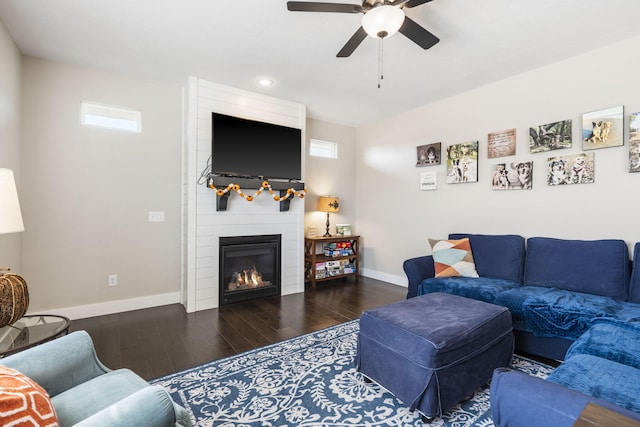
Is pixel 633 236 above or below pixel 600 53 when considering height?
below

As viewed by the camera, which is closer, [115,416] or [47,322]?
[115,416]

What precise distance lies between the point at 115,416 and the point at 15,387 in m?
0.25

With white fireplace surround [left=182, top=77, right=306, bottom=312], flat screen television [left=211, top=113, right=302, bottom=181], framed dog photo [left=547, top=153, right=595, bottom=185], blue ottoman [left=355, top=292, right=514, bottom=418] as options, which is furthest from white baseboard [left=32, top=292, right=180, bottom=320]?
framed dog photo [left=547, top=153, right=595, bottom=185]

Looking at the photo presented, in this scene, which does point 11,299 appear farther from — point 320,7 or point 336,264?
point 336,264

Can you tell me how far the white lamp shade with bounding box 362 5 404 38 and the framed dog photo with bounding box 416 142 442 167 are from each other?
2.31 metres

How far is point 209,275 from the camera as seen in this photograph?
345 cm

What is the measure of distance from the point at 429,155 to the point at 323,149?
1.71 metres

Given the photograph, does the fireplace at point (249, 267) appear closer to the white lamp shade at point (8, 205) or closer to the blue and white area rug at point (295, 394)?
the blue and white area rug at point (295, 394)

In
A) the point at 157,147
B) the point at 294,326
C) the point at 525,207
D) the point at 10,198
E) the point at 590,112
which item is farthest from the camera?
the point at 157,147

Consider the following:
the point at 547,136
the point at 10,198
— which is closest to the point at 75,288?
the point at 10,198

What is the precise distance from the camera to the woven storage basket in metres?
1.47

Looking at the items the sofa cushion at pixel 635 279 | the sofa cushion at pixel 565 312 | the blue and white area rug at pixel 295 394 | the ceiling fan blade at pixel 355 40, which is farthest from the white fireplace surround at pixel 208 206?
the sofa cushion at pixel 635 279

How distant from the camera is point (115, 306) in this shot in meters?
3.22

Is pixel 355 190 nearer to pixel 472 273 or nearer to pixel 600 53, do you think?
pixel 472 273
